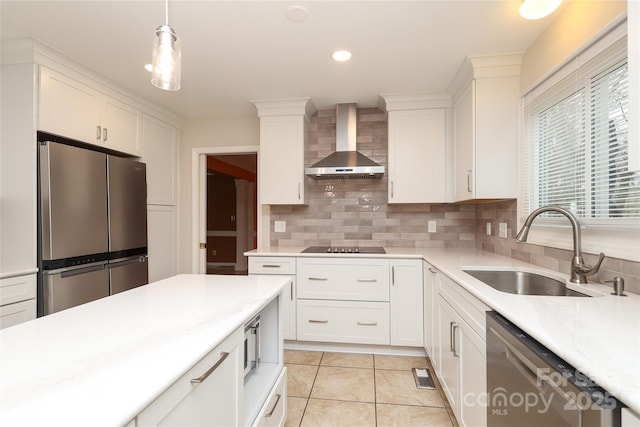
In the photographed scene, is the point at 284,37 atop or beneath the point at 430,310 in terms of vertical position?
atop

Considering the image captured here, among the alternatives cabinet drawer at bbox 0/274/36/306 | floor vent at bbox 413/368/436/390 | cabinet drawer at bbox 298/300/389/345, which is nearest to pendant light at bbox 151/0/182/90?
cabinet drawer at bbox 0/274/36/306

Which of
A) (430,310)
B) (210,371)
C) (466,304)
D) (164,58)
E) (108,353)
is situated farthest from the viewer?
(430,310)

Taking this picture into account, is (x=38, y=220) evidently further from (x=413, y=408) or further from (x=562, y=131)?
(x=562, y=131)

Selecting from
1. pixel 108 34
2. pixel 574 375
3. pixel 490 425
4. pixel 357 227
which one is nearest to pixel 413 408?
pixel 490 425

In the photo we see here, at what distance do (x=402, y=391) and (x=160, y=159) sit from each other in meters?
3.15

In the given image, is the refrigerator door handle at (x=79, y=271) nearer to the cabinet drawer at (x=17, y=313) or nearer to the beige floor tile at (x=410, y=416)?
the cabinet drawer at (x=17, y=313)

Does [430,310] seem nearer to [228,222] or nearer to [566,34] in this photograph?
[566,34]

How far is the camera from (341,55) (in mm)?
2250

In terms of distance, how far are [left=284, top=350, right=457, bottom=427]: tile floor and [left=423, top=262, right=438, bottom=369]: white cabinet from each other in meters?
0.22

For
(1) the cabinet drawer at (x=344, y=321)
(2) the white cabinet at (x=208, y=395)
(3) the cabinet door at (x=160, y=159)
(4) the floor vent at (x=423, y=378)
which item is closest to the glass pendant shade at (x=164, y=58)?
(2) the white cabinet at (x=208, y=395)

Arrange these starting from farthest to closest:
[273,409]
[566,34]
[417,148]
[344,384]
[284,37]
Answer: [417,148]
[344,384]
[284,37]
[566,34]
[273,409]

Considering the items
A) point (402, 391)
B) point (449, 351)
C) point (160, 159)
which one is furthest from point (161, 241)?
point (449, 351)

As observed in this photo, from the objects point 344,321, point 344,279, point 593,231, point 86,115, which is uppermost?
point 86,115

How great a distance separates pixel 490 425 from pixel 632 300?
0.74 meters
